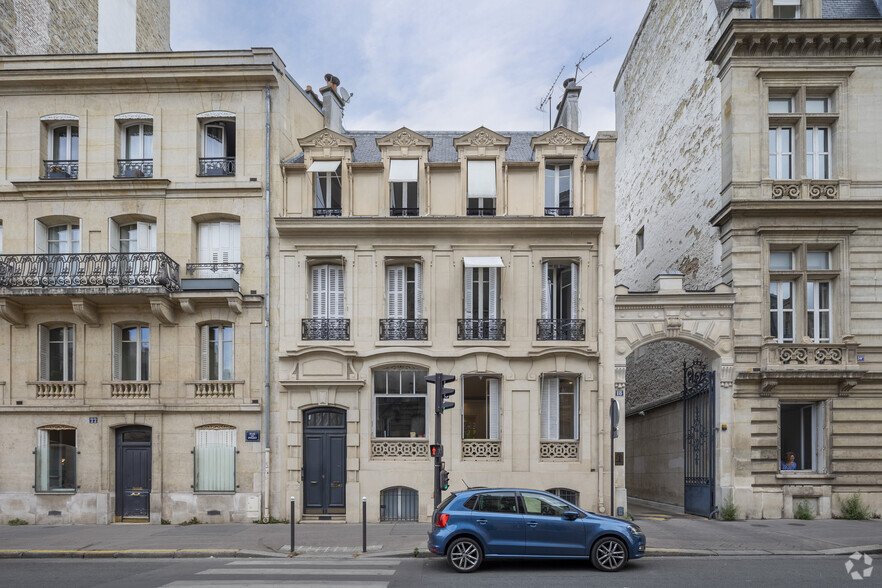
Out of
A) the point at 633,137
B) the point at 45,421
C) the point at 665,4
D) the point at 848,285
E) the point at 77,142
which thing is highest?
the point at 665,4

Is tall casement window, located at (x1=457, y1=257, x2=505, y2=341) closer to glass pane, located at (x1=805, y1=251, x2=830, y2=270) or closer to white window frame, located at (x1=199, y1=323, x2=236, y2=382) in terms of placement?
white window frame, located at (x1=199, y1=323, x2=236, y2=382)

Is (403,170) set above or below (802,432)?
above

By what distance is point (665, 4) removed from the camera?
2494 centimetres

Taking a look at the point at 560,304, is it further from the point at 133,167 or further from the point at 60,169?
the point at 60,169

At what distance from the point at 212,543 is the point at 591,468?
31.4 ft

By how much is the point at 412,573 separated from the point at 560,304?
8993 mm

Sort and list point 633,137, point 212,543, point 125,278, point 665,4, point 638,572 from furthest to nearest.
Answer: point 633,137 → point 665,4 → point 125,278 → point 212,543 → point 638,572

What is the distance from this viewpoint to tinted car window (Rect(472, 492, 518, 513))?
11.6 meters

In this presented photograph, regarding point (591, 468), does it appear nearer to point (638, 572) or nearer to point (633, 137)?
point (638, 572)

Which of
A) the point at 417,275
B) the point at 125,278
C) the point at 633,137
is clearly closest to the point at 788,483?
the point at 417,275

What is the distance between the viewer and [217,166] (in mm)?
18453

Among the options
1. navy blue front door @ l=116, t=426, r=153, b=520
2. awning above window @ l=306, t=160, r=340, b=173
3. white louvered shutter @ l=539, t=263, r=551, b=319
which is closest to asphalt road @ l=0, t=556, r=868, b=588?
navy blue front door @ l=116, t=426, r=153, b=520

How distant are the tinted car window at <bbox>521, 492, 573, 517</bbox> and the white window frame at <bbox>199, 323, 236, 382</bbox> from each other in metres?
9.73

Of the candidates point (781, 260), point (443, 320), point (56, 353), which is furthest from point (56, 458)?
point (781, 260)
